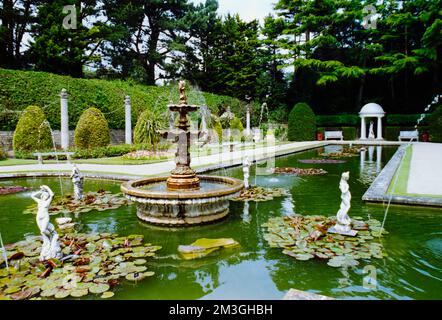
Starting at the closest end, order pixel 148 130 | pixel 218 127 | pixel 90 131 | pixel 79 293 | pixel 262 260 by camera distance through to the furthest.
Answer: pixel 79 293 → pixel 262 260 → pixel 90 131 → pixel 148 130 → pixel 218 127

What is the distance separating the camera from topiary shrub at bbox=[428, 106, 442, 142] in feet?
79.5

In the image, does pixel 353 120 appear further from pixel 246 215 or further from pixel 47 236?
pixel 47 236

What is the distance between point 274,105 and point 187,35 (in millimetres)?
11723

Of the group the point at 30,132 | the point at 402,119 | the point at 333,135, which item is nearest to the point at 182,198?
the point at 30,132

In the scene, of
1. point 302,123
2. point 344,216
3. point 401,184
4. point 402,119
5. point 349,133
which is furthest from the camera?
point 349,133

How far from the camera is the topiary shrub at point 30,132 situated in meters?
16.1

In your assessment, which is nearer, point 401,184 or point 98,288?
point 98,288

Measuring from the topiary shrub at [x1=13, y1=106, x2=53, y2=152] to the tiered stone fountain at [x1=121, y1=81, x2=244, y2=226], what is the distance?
40.5 feet

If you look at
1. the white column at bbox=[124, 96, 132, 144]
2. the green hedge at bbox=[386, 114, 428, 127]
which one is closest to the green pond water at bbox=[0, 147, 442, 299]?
the white column at bbox=[124, 96, 132, 144]

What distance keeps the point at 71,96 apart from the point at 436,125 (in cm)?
2463

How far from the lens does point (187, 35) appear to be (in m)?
35.9

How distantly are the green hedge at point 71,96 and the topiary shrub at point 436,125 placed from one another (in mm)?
18859

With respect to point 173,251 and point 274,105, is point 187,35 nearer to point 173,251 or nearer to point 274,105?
point 274,105

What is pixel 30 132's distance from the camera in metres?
16.2
